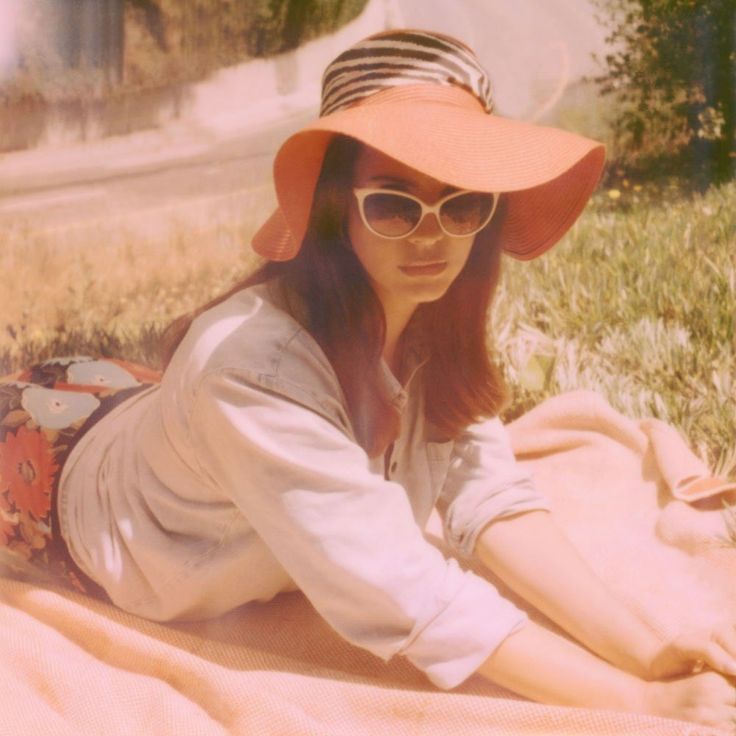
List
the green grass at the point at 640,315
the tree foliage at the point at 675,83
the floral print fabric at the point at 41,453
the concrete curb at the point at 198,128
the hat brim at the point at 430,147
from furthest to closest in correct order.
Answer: the green grass at the point at 640,315
the tree foliage at the point at 675,83
the concrete curb at the point at 198,128
the floral print fabric at the point at 41,453
the hat brim at the point at 430,147

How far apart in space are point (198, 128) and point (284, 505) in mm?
635

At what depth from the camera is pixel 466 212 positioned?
2.97 feet

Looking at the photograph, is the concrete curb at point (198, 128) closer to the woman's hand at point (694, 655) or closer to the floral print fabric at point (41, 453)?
the floral print fabric at point (41, 453)

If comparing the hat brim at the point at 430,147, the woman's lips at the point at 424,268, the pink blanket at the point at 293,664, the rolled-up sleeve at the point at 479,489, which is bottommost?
the pink blanket at the point at 293,664

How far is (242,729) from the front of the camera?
0.90 meters

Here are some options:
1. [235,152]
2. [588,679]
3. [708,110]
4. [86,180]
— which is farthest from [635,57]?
[588,679]

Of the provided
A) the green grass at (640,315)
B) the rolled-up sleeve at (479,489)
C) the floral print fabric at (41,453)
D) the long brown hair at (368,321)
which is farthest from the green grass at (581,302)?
the rolled-up sleeve at (479,489)

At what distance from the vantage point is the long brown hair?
921 millimetres

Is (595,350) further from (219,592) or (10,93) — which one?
(10,93)

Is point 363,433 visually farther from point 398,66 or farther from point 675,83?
point 675,83

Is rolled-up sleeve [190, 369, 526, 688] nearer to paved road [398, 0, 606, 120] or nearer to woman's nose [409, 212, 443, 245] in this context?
woman's nose [409, 212, 443, 245]

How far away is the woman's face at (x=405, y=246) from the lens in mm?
878

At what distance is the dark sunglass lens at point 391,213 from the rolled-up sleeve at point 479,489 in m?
0.37

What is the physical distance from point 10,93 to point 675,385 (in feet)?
→ 3.48
